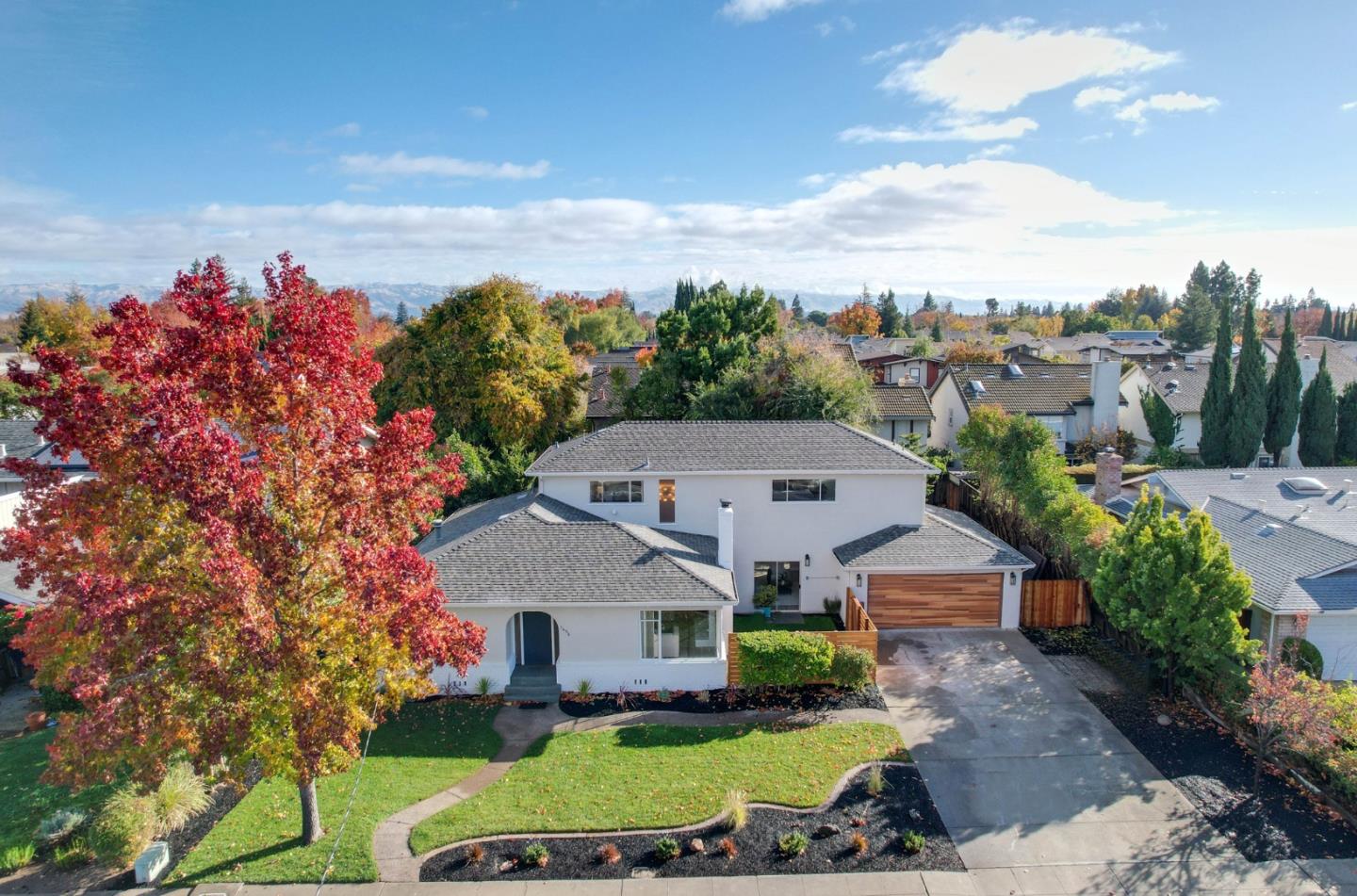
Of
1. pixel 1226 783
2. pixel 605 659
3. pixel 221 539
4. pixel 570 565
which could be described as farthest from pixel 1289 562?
pixel 221 539

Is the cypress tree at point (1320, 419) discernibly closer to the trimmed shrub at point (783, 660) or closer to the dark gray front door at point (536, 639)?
the trimmed shrub at point (783, 660)

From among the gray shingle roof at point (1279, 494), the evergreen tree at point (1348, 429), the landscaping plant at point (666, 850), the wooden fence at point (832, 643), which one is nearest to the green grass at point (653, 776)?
the landscaping plant at point (666, 850)

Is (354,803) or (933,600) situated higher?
(933,600)

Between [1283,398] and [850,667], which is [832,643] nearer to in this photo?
[850,667]

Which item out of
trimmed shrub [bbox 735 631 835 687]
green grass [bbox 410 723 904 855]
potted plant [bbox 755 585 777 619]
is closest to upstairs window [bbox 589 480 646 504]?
potted plant [bbox 755 585 777 619]

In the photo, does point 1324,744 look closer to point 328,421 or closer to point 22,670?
point 328,421

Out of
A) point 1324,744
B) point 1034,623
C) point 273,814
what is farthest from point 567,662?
point 1324,744

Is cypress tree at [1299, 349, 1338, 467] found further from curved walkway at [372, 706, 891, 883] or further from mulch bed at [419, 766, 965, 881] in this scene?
mulch bed at [419, 766, 965, 881]

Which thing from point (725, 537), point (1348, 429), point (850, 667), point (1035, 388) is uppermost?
point (1035, 388)
